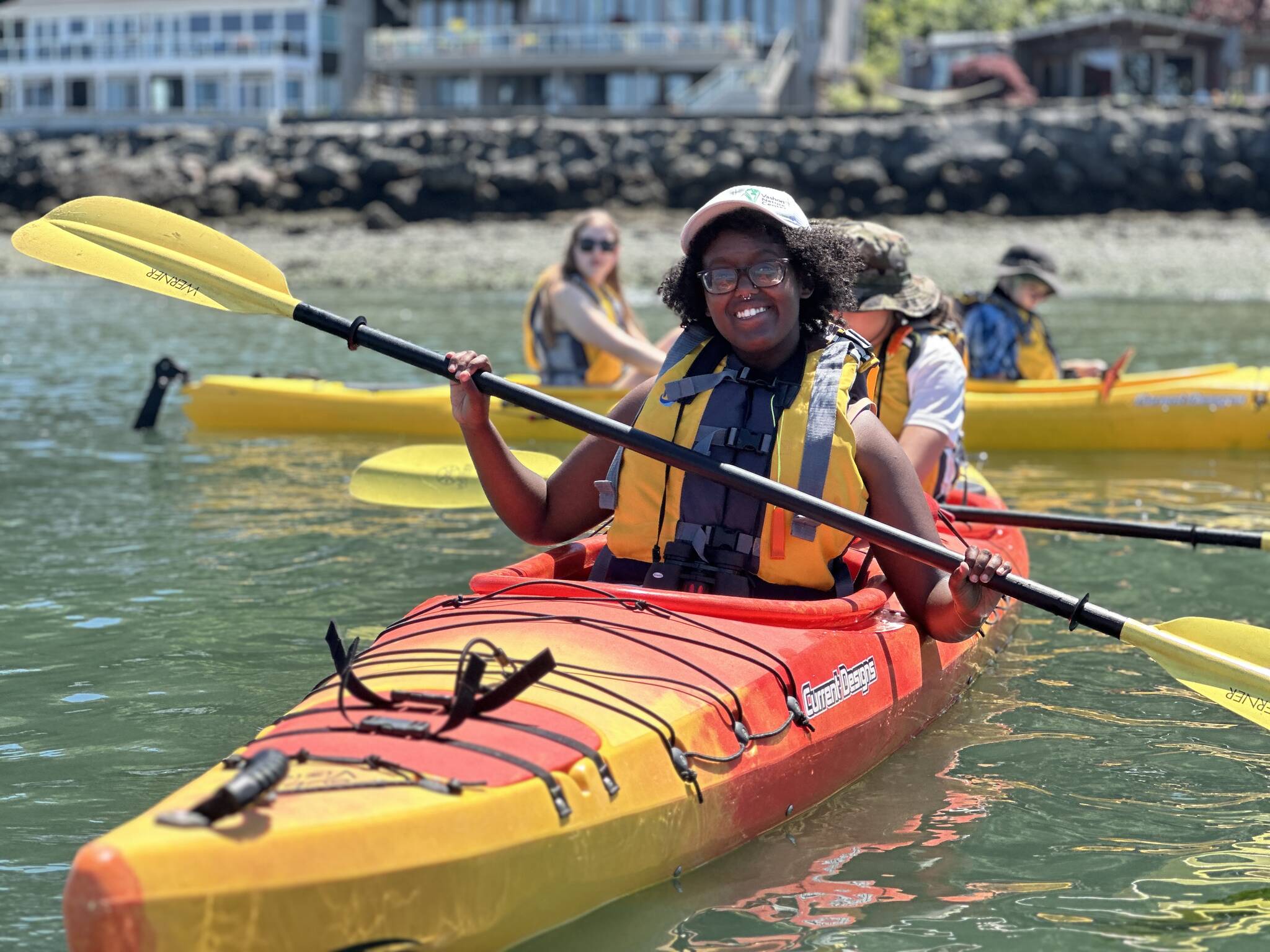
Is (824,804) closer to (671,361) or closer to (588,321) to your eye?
(671,361)

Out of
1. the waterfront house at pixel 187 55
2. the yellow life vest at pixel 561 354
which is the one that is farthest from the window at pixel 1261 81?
the yellow life vest at pixel 561 354

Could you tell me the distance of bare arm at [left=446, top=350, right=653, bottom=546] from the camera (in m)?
3.84

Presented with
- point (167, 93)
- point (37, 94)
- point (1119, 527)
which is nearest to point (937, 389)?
point (1119, 527)

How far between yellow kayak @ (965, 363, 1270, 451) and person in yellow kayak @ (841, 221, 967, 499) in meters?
3.99

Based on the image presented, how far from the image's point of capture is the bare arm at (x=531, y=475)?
12.6 ft

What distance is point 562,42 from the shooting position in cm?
3812

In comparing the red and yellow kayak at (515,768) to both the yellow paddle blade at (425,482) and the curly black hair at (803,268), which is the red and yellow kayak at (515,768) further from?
the yellow paddle blade at (425,482)

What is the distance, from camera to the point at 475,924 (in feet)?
8.98

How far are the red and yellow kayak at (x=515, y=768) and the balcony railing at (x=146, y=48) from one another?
133ft

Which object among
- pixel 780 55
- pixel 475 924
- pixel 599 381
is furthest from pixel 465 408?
pixel 780 55

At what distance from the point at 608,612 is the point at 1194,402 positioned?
22.3ft

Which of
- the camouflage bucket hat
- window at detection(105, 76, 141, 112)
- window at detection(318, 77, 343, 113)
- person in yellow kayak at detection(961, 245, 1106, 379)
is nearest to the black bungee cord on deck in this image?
the camouflage bucket hat

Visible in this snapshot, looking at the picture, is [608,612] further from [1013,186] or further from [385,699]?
[1013,186]

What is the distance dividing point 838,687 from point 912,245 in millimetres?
21791
